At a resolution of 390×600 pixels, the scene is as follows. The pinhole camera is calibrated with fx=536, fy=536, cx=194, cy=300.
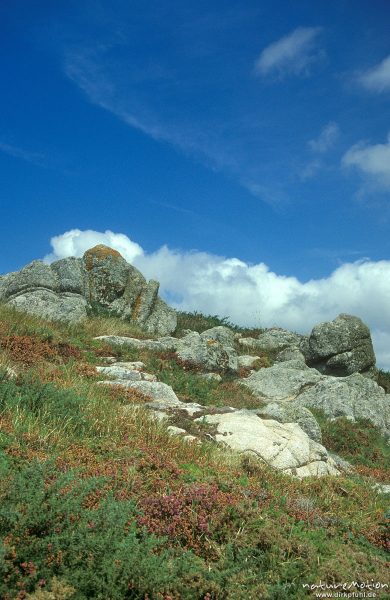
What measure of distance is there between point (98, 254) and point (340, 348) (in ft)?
50.2

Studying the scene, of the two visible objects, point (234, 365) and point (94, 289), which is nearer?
point (234, 365)

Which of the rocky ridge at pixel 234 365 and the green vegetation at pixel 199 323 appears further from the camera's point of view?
the green vegetation at pixel 199 323

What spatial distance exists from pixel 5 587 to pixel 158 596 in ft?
4.39

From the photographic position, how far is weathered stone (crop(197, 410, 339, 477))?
1038cm

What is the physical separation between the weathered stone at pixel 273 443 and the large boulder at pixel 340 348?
66.9 feet

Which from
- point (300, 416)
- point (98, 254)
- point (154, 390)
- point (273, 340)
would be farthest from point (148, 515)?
point (273, 340)

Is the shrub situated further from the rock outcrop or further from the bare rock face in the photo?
the bare rock face

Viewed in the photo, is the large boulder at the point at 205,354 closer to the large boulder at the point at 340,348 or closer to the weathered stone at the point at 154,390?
the weathered stone at the point at 154,390

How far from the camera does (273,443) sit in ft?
35.3

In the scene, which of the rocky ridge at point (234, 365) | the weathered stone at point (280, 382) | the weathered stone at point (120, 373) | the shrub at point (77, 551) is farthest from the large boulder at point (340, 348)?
the shrub at point (77, 551)

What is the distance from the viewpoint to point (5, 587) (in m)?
4.52

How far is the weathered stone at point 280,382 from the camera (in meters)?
21.5

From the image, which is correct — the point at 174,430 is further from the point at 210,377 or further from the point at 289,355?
the point at 289,355

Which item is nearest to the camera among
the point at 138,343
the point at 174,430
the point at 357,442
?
the point at 174,430
